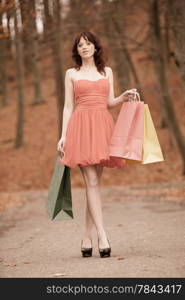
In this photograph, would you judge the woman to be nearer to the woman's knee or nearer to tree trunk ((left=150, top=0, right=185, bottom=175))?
the woman's knee

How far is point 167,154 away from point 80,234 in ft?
53.3

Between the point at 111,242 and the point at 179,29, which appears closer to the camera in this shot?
the point at 111,242

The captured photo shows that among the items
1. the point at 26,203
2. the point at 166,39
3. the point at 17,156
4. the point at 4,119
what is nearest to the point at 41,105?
the point at 4,119

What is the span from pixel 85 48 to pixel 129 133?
3.09 ft

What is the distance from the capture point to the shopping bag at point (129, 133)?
7035mm

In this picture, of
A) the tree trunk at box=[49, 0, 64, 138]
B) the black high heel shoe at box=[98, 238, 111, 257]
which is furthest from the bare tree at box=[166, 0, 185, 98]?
the tree trunk at box=[49, 0, 64, 138]

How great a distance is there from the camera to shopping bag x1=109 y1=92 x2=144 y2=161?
7.04m

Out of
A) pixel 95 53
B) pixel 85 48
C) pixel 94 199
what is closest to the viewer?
pixel 94 199

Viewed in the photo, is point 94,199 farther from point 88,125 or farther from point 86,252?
point 88,125

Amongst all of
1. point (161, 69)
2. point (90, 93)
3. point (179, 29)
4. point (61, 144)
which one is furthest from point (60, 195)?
point (161, 69)

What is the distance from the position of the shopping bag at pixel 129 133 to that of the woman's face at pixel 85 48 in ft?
2.01

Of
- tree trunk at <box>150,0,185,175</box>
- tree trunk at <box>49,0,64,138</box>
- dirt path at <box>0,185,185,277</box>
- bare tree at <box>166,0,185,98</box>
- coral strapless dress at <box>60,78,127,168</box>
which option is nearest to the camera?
dirt path at <box>0,185,185,277</box>

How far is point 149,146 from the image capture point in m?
7.10

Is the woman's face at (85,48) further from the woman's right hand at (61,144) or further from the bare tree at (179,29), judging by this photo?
the bare tree at (179,29)
